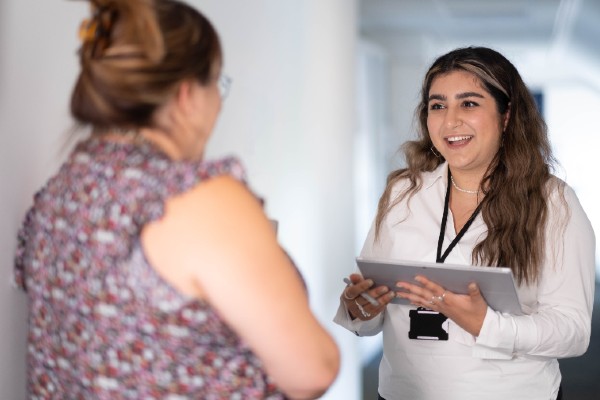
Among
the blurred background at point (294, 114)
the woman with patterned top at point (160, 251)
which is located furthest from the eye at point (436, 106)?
the woman with patterned top at point (160, 251)

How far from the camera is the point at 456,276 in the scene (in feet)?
6.79

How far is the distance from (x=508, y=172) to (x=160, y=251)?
147 cm

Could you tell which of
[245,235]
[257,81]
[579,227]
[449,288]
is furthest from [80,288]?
[257,81]

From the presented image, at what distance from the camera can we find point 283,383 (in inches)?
50.2

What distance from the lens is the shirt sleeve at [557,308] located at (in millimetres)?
2150

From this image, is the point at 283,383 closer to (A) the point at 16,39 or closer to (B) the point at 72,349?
(B) the point at 72,349

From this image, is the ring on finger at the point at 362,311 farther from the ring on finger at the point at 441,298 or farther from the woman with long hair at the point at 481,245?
the ring on finger at the point at 441,298

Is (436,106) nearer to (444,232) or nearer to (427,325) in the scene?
(444,232)

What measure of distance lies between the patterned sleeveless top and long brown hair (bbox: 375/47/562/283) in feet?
3.83

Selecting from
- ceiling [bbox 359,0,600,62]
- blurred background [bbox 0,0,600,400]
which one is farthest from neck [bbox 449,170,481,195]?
ceiling [bbox 359,0,600,62]

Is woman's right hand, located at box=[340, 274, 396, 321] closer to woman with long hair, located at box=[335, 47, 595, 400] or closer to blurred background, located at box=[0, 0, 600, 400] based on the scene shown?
woman with long hair, located at box=[335, 47, 595, 400]

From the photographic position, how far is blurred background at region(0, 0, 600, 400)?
1633 mm

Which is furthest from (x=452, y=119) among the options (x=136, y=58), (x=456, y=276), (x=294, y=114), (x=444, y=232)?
(x=136, y=58)

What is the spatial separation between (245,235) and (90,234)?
9.9 inches
